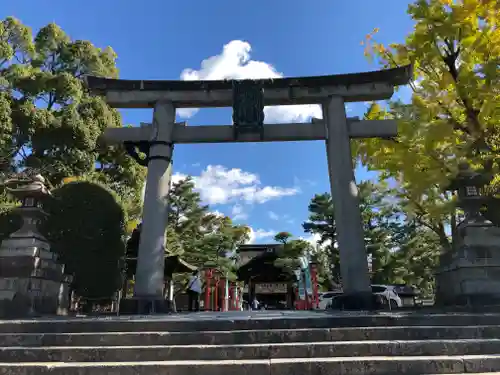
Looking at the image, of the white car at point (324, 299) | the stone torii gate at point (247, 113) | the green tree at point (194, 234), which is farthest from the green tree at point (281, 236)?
the stone torii gate at point (247, 113)

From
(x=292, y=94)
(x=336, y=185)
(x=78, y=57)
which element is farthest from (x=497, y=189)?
(x=78, y=57)

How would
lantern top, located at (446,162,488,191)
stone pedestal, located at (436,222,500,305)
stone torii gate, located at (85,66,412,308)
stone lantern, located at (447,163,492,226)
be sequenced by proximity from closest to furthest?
1. stone pedestal, located at (436,222,500,305)
2. stone lantern, located at (447,163,492,226)
3. lantern top, located at (446,162,488,191)
4. stone torii gate, located at (85,66,412,308)

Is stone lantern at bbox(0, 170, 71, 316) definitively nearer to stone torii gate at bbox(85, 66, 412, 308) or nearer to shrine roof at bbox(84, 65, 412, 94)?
stone torii gate at bbox(85, 66, 412, 308)

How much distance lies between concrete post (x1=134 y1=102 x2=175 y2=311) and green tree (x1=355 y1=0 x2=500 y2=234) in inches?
251

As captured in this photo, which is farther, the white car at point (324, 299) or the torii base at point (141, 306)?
the white car at point (324, 299)

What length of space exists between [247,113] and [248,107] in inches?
8.0

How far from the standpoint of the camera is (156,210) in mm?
10320

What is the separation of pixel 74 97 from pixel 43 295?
12.4m

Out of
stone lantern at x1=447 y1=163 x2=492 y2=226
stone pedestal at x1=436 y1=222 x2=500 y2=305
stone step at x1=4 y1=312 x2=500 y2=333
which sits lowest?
stone step at x1=4 y1=312 x2=500 y2=333

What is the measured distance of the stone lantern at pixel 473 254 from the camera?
8.23m

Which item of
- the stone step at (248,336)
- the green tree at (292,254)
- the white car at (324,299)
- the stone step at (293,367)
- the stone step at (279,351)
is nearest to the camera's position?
the stone step at (293,367)

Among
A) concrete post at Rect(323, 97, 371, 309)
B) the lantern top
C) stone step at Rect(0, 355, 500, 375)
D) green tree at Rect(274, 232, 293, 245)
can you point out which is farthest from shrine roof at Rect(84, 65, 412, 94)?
green tree at Rect(274, 232, 293, 245)

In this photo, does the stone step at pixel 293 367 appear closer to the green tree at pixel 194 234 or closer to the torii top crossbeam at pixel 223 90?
the torii top crossbeam at pixel 223 90

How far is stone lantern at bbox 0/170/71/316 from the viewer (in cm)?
838
